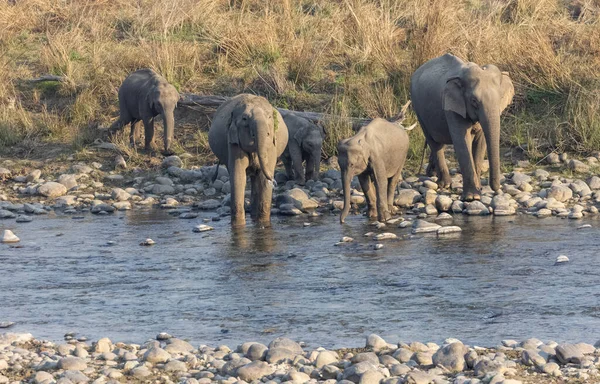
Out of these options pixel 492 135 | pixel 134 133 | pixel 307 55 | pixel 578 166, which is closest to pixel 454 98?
pixel 492 135

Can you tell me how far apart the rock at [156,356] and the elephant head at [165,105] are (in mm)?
8466

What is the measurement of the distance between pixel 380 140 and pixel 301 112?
145 inches

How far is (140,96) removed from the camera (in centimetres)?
1617

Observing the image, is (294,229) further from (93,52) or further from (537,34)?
(93,52)

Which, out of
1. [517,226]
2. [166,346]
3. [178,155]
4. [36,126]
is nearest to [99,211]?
[178,155]

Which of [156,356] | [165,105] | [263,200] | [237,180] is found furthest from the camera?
[165,105]

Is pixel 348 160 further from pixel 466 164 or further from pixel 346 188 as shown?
pixel 466 164

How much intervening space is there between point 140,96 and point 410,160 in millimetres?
3911

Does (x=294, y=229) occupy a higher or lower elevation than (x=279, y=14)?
lower

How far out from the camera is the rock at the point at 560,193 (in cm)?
1300

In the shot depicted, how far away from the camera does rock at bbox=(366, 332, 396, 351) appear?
24.8ft

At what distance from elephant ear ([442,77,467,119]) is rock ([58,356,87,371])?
22.0 feet

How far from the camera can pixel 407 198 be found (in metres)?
13.2

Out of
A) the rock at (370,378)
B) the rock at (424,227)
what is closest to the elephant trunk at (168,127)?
the rock at (424,227)
